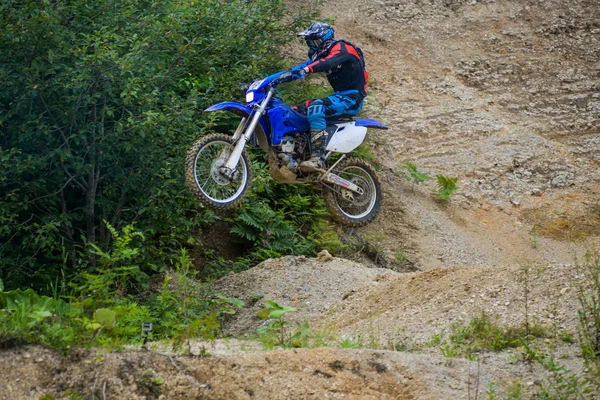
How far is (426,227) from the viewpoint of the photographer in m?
14.9

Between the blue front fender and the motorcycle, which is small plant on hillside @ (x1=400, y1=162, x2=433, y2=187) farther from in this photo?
the blue front fender

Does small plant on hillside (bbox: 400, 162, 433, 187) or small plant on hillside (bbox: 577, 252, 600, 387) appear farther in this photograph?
small plant on hillside (bbox: 400, 162, 433, 187)

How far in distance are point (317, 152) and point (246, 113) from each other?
45.7 inches

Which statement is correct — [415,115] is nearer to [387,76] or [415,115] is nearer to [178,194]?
[387,76]

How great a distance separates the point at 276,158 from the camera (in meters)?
10.4

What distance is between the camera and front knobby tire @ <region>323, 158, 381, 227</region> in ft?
36.4

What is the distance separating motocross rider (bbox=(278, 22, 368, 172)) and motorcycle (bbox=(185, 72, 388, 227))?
111 millimetres

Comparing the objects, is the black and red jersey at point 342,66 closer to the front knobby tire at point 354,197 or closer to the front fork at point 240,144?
the front fork at point 240,144

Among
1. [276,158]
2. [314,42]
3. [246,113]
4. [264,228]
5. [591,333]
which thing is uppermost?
[314,42]

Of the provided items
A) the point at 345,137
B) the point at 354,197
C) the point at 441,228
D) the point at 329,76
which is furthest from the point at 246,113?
the point at 441,228

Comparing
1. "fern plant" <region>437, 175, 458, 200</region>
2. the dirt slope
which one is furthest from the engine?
"fern plant" <region>437, 175, 458, 200</region>

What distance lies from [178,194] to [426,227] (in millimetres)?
5518

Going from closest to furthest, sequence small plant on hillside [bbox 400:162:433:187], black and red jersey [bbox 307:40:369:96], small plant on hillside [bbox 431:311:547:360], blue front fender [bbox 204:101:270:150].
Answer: small plant on hillside [bbox 431:311:547:360] < blue front fender [bbox 204:101:270:150] < black and red jersey [bbox 307:40:369:96] < small plant on hillside [bbox 400:162:433:187]

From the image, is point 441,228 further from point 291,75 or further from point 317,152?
point 291,75
